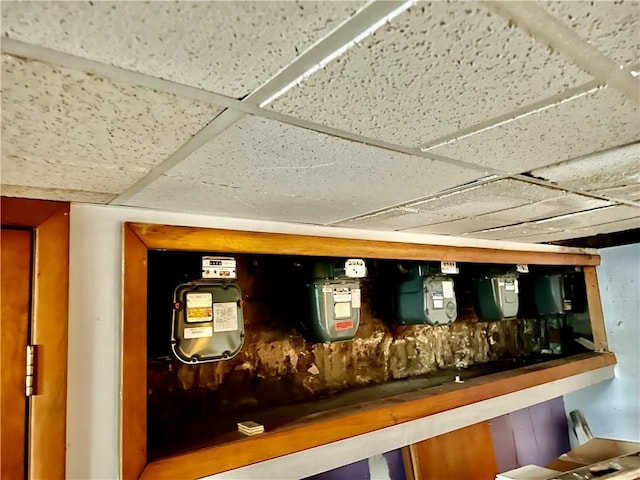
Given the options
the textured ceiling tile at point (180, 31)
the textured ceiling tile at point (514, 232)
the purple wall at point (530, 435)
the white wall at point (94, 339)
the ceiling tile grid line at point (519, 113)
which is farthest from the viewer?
the purple wall at point (530, 435)

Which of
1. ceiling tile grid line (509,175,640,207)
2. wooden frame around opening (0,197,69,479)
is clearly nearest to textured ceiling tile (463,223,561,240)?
ceiling tile grid line (509,175,640,207)

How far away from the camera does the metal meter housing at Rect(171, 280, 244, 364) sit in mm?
1722

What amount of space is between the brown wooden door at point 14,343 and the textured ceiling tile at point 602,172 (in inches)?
60.4

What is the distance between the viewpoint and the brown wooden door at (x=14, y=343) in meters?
1.27

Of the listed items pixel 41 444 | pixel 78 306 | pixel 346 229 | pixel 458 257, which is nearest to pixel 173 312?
pixel 78 306

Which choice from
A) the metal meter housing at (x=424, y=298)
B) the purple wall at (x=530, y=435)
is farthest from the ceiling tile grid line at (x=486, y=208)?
the purple wall at (x=530, y=435)

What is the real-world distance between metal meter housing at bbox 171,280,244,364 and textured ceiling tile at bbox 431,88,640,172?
1061mm

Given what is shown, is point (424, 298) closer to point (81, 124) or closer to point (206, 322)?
point (206, 322)

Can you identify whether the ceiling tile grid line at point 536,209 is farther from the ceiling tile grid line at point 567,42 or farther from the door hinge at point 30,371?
the door hinge at point 30,371

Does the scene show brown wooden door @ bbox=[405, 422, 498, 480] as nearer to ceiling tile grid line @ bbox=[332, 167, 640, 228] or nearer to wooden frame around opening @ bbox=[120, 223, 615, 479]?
wooden frame around opening @ bbox=[120, 223, 615, 479]

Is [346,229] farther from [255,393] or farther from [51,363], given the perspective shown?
[51,363]

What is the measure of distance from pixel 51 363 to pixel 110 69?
3.32 feet

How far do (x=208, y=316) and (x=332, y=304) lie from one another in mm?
608

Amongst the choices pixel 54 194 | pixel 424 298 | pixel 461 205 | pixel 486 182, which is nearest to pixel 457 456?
pixel 424 298
